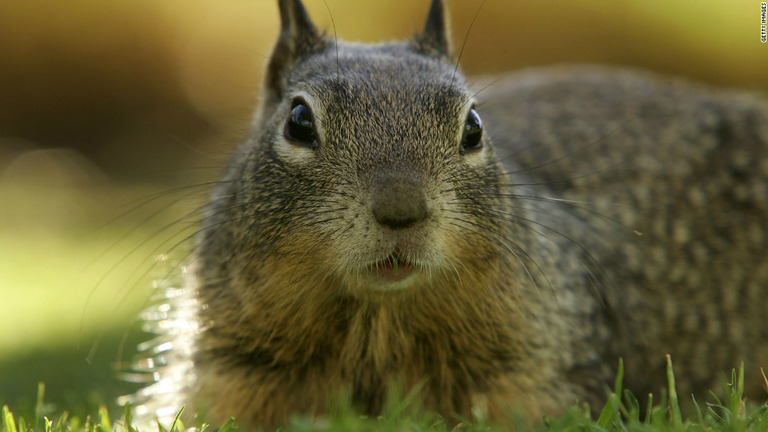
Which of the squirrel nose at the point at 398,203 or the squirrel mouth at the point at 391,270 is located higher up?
the squirrel nose at the point at 398,203

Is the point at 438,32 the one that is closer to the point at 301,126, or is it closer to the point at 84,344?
the point at 301,126

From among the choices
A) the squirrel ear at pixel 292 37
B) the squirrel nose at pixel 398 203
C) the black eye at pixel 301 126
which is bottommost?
the squirrel nose at pixel 398 203

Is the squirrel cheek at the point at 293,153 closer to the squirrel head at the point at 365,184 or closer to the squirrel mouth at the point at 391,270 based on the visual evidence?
the squirrel head at the point at 365,184

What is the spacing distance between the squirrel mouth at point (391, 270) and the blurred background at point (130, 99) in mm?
1515

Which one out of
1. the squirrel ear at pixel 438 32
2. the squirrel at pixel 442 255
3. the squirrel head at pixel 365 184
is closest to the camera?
the squirrel head at pixel 365 184

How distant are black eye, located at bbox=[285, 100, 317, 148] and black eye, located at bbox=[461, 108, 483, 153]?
709 millimetres

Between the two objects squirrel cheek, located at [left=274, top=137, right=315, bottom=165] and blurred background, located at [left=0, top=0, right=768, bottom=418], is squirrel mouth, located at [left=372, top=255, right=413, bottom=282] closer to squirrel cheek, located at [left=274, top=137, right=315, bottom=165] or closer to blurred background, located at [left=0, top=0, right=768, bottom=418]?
squirrel cheek, located at [left=274, top=137, right=315, bottom=165]

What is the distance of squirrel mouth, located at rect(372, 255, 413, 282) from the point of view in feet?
11.2

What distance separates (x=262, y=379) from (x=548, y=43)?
10.6 meters

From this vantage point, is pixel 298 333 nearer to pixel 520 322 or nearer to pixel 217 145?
pixel 520 322

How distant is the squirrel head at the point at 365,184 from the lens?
3.39 m

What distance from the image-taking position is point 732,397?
3.30 meters

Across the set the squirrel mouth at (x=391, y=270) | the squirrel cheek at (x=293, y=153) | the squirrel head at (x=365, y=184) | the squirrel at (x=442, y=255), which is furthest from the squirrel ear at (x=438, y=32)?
the squirrel mouth at (x=391, y=270)

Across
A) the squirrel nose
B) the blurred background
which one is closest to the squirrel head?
the squirrel nose
